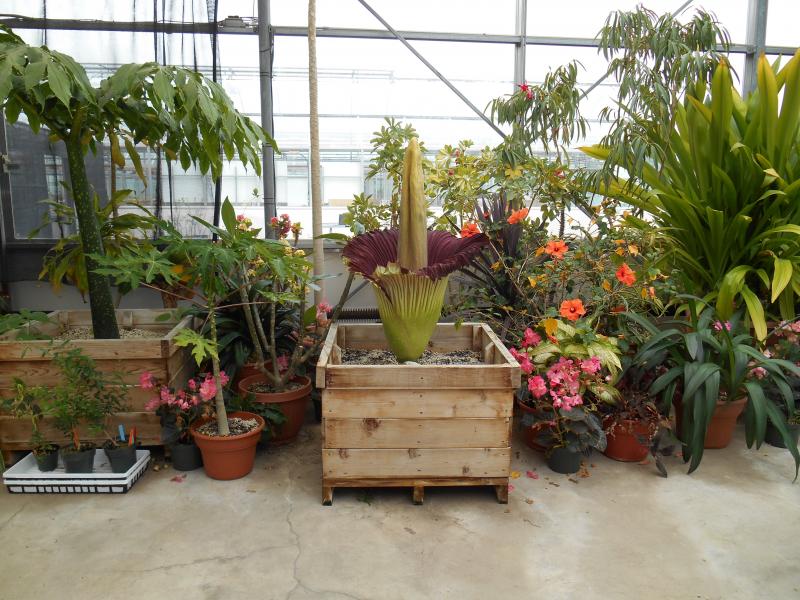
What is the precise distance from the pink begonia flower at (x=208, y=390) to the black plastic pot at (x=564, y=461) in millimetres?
1232

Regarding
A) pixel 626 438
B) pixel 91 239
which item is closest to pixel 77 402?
pixel 91 239

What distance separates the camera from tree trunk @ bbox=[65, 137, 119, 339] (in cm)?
212

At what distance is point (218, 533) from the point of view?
1759 mm

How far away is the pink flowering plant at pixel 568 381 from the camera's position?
2.08 meters

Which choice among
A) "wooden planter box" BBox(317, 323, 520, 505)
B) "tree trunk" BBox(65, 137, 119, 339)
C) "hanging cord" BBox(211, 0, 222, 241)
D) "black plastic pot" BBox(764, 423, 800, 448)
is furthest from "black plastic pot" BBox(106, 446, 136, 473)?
"black plastic pot" BBox(764, 423, 800, 448)

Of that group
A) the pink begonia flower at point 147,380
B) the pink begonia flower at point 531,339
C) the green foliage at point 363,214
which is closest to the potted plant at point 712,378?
the pink begonia flower at point 531,339

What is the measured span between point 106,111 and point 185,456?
125cm

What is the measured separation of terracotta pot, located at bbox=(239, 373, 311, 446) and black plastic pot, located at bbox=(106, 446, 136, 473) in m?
0.47

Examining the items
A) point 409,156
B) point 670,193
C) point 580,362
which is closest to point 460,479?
point 580,362

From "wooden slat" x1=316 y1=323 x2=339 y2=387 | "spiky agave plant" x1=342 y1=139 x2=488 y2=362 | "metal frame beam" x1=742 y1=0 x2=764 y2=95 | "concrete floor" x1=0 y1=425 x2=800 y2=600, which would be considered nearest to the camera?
"concrete floor" x1=0 y1=425 x2=800 y2=600

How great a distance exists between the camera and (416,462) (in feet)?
6.30

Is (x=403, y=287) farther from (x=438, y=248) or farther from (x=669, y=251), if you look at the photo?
(x=669, y=251)

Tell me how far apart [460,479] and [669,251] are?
1.48 meters

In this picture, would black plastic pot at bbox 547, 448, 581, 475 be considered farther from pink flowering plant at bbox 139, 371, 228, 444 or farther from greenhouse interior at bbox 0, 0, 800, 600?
pink flowering plant at bbox 139, 371, 228, 444
